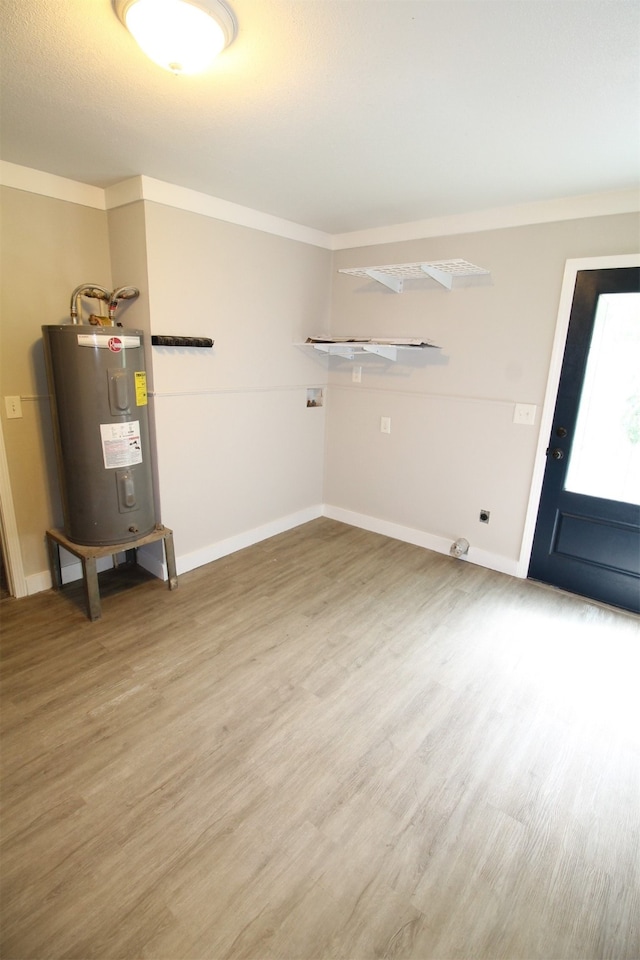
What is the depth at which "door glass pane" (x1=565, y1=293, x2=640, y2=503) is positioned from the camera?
2537mm

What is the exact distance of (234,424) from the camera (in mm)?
3207

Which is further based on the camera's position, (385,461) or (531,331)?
(385,461)

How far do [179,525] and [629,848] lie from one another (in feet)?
8.62

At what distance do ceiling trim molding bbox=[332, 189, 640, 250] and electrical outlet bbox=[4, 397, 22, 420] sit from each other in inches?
102

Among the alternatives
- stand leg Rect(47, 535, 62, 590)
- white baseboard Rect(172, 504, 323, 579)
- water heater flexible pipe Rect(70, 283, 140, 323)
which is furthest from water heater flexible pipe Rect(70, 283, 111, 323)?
white baseboard Rect(172, 504, 323, 579)

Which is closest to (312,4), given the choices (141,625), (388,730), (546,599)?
(388,730)

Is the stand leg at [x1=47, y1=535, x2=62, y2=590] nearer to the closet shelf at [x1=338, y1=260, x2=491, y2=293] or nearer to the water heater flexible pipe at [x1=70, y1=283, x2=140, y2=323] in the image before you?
the water heater flexible pipe at [x1=70, y1=283, x2=140, y2=323]

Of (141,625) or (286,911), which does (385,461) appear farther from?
(286,911)

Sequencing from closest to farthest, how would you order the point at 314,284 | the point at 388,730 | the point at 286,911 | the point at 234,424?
the point at 286,911
the point at 388,730
the point at 234,424
the point at 314,284

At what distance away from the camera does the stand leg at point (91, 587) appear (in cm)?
244

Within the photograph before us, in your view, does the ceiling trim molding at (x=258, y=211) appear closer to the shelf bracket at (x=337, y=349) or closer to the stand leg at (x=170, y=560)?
the shelf bracket at (x=337, y=349)

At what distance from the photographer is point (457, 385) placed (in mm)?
3176

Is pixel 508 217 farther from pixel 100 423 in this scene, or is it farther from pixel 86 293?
pixel 100 423

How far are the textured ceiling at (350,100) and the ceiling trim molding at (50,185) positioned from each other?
6 centimetres
